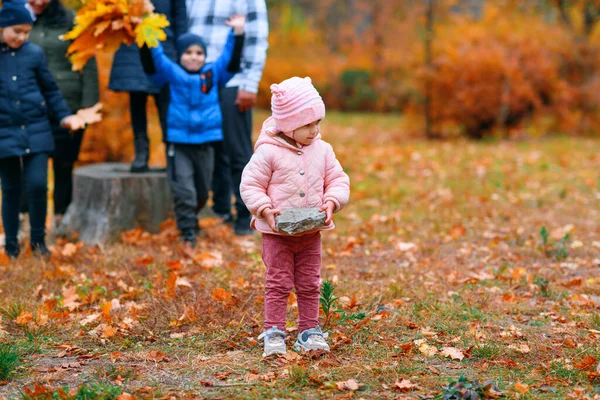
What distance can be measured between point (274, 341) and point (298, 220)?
643 mm

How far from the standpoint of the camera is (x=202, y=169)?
5.81 m

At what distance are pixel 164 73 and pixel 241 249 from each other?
1.49 metres

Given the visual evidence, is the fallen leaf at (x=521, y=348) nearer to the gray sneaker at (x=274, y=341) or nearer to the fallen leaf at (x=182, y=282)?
the gray sneaker at (x=274, y=341)

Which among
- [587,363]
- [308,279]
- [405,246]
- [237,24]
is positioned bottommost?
[405,246]

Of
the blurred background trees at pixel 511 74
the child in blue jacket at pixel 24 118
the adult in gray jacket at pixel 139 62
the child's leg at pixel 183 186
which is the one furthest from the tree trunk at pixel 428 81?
the child in blue jacket at pixel 24 118

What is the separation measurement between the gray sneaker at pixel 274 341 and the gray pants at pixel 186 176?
2339 mm

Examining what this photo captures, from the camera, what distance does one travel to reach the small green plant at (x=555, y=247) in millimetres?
5613

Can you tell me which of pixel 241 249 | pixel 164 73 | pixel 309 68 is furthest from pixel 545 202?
pixel 309 68

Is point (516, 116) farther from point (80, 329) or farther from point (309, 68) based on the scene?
point (80, 329)

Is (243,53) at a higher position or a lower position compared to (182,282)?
higher

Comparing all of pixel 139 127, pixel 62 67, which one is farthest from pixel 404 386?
pixel 62 67

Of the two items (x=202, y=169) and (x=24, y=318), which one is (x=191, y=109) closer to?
(x=202, y=169)

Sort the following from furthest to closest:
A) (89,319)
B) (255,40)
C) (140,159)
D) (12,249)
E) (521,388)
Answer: (140,159) → (255,40) → (12,249) → (89,319) → (521,388)

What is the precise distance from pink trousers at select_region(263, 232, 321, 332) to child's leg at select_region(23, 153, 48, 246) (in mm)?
2609
